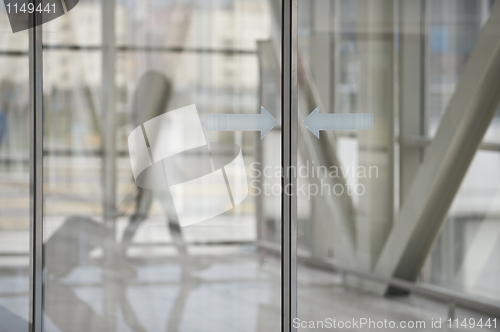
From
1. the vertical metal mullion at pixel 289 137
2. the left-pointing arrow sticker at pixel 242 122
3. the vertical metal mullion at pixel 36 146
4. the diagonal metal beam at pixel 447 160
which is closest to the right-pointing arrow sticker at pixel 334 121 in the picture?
the vertical metal mullion at pixel 289 137

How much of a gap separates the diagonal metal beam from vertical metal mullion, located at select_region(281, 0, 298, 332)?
0.76 m

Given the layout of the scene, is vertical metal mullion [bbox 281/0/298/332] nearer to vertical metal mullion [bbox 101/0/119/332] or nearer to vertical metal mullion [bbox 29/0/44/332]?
vertical metal mullion [bbox 101/0/119/332]

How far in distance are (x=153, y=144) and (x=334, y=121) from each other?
1.12m

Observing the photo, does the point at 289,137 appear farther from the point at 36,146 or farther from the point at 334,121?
the point at 36,146

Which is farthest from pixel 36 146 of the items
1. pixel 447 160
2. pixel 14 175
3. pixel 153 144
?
pixel 447 160

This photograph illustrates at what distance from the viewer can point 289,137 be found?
310cm

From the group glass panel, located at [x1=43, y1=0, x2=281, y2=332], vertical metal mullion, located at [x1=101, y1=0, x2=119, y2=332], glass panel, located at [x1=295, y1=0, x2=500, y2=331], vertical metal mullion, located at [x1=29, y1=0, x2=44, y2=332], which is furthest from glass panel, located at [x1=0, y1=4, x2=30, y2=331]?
glass panel, located at [x1=295, y1=0, x2=500, y2=331]

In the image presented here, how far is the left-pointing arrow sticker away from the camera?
3.12 m

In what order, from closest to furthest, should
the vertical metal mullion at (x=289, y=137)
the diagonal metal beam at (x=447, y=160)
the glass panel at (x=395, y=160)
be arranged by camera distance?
the vertical metal mullion at (x=289, y=137) → the glass panel at (x=395, y=160) → the diagonal metal beam at (x=447, y=160)

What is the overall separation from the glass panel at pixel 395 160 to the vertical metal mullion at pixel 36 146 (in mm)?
1579

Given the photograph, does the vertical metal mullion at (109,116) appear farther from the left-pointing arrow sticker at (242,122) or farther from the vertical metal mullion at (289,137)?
the vertical metal mullion at (289,137)

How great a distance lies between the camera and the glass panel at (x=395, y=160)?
10.7 ft

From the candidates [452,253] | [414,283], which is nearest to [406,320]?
[414,283]

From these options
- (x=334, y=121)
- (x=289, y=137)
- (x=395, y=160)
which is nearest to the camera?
(x=289, y=137)
